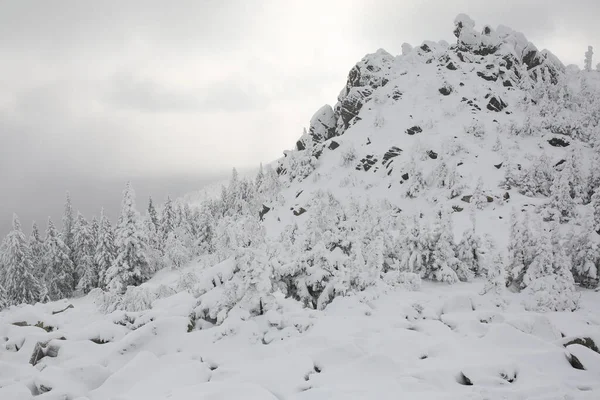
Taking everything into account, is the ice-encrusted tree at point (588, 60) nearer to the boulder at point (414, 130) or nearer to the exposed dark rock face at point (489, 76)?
the exposed dark rock face at point (489, 76)

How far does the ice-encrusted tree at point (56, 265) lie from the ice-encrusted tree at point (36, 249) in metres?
2.09

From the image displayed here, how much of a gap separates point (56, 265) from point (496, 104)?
2609 inches

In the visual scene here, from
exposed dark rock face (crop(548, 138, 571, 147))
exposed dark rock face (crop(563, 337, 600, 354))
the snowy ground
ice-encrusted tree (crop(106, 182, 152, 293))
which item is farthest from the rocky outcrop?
exposed dark rock face (crop(563, 337, 600, 354))

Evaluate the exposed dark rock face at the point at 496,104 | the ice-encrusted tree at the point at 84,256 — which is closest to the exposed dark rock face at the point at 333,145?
the exposed dark rock face at the point at 496,104

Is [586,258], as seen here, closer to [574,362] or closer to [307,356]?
[574,362]

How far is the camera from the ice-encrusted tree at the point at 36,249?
38.9 metres

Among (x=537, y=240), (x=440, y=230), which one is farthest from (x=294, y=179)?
(x=537, y=240)

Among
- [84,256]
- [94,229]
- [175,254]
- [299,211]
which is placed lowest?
[84,256]

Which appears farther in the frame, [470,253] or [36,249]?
[36,249]

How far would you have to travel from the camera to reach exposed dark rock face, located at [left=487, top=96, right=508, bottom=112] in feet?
161

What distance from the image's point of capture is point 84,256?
3766 cm

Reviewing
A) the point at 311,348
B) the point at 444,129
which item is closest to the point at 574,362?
the point at 311,348

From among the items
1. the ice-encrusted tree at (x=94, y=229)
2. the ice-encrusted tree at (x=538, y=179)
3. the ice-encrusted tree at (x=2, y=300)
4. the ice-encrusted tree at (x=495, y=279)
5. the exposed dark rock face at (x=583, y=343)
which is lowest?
the ice-encrusted tree at (x=2, y=300)

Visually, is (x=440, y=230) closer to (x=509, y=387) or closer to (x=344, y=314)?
(x=344, y=314)
